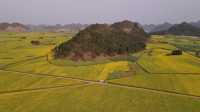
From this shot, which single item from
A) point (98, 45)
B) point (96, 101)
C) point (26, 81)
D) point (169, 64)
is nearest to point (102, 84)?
point (96, 101)

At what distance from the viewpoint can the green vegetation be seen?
37531 millimetres

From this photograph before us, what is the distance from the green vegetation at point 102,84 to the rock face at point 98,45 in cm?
371

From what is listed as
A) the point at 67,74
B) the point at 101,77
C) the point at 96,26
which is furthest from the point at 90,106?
the point at 96,26

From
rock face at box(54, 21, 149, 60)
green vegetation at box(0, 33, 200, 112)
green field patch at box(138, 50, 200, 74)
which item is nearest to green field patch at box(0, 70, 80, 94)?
green vegetation at box(0, 33, 200, 112)

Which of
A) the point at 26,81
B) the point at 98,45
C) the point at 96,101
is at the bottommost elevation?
the point at 96,101

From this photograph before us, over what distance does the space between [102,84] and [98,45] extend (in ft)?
98.0

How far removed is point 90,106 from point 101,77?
1513 centimetres

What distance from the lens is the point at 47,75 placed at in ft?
179

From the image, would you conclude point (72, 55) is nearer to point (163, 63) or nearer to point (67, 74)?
point (67, 74)

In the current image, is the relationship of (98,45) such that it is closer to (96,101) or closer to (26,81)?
(26,81)

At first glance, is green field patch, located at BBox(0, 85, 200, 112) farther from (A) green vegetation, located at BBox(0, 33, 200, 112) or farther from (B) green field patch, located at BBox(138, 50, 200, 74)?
(B) green field patch, located at BBox(138, 50, 200, 74)

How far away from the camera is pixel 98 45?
76.2 meters

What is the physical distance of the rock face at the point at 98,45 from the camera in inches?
2805

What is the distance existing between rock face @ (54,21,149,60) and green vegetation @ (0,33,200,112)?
3711 mm
